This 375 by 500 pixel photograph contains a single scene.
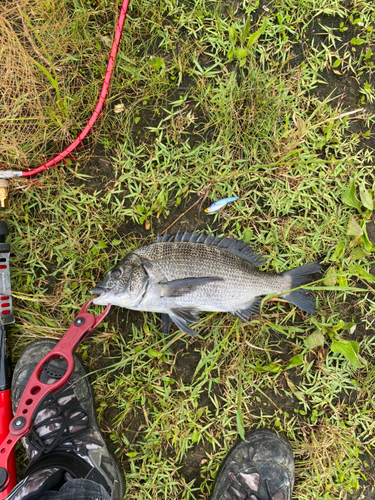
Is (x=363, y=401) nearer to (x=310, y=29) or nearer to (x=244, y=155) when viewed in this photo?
(x=244, y=155)

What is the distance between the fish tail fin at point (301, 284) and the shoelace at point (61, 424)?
2.42 meters

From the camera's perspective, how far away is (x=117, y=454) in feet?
11.4

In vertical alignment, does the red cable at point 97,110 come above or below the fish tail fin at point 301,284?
above

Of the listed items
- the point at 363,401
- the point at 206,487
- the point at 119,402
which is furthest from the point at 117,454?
the point at 363,401

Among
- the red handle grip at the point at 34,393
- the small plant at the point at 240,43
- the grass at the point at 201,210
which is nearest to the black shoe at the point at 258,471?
the grass at the point at 201,210

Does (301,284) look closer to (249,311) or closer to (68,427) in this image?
(249,311)

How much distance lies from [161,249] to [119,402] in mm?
1695

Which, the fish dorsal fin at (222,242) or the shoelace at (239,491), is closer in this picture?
the fish dorsal fin at (222,242)

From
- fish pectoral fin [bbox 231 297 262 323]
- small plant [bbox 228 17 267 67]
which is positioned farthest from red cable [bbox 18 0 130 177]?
fish pectoral fin [bbox 231 297 262 323]

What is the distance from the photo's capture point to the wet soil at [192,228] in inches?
139

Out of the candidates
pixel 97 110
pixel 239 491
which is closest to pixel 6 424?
pixel 239 491

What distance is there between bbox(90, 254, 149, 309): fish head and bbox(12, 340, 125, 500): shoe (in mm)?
918

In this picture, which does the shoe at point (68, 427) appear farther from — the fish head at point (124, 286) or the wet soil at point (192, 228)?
the fish head at point (124, 286)

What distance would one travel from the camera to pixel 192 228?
3.59 meters
